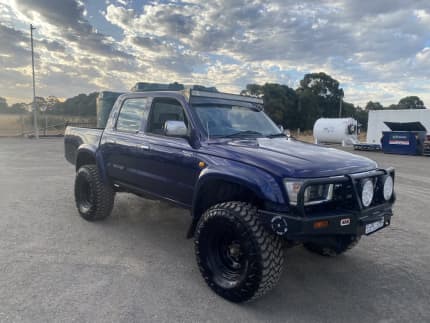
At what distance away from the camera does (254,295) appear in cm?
293

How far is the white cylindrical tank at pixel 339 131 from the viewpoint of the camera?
84.2 feet

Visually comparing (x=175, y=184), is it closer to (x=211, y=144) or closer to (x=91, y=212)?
(x=211, y=144)

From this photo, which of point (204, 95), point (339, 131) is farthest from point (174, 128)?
point (339, 131)

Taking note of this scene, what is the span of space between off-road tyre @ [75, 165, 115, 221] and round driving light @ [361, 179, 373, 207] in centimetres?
354

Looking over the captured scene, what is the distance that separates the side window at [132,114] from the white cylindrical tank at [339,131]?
23364 millimetres

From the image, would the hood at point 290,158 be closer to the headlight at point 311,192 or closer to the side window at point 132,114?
the headlight at point 311,192

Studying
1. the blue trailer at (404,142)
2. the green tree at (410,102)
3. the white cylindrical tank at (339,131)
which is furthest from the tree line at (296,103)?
the blue trailer at (404,142)

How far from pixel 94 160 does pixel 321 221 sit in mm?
3888

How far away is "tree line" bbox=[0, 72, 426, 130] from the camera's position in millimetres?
33781

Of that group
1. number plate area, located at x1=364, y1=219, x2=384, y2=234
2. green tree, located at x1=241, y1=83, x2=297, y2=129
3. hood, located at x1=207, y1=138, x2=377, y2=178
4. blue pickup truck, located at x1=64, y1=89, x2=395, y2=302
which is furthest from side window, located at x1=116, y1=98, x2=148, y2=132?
green tree, located at x1=241, y1=83, x2=297, y2=129

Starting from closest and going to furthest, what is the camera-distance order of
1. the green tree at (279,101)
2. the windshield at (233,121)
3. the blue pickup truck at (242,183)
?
1. the blue pickup truck at (242,183)
2. the windshield at (233,121)
3. the green tree at (279,101)

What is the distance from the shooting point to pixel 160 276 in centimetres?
353

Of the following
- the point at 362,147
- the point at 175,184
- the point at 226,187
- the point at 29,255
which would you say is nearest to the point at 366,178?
the point at 226,187

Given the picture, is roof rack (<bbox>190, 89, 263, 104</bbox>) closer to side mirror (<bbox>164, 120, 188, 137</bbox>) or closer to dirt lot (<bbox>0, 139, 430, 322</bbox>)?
side mirror (<bbox>164, 120, 188, 137</bbox>)
